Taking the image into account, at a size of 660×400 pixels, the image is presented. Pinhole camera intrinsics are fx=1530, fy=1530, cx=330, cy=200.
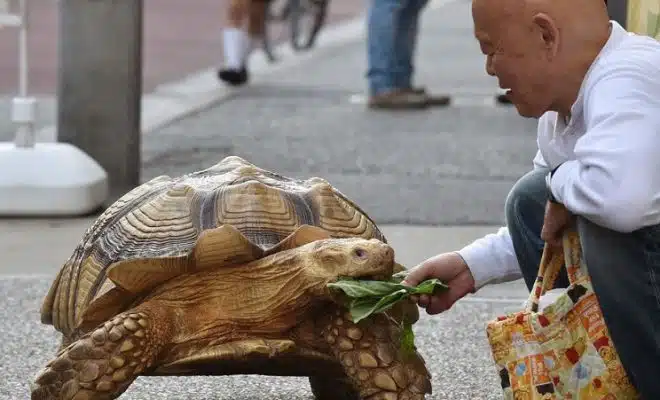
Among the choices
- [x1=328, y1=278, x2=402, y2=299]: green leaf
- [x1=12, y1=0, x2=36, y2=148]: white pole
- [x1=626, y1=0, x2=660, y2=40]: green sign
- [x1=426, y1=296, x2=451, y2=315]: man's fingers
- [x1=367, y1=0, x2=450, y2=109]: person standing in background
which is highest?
[x1=626, y1=0, x2=660, y2=40]: green sign

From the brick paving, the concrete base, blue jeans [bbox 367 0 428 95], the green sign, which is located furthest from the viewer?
the brick paving

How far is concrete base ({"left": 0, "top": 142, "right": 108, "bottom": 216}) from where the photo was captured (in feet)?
18.5

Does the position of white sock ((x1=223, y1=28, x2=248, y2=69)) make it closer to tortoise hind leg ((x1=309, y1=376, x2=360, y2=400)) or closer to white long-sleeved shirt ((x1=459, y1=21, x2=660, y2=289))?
tortoise hind leg ((x1=309, y1=376, x2=360, y2=400))

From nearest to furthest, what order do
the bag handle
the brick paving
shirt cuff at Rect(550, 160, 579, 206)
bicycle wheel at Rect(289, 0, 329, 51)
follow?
shirt cuff at Rect(550, 160, 579, 206) < the bag handle < the brick paving < bicycle wheel at Rect(289, 0, 329, 51)

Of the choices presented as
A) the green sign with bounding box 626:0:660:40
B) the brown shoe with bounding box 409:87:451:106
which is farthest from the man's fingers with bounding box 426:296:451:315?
the brown shoe with bounding box 409:87:451:106

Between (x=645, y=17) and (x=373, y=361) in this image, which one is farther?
(x=645, y=17)

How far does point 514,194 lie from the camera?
315 centimetres

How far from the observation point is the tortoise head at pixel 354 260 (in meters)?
2.84

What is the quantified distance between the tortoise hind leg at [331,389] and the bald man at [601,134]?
63 cm

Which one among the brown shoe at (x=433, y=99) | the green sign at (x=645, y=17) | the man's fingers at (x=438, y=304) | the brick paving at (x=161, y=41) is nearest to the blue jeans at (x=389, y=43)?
the brown shoe at (x=433, y=99)

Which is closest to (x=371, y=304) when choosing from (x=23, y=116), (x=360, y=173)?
(x=23, y=116)

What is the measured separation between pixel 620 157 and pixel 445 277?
0.60m

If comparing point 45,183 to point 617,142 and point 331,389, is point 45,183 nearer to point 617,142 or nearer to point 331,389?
point 331,389

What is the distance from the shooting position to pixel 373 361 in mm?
2900
